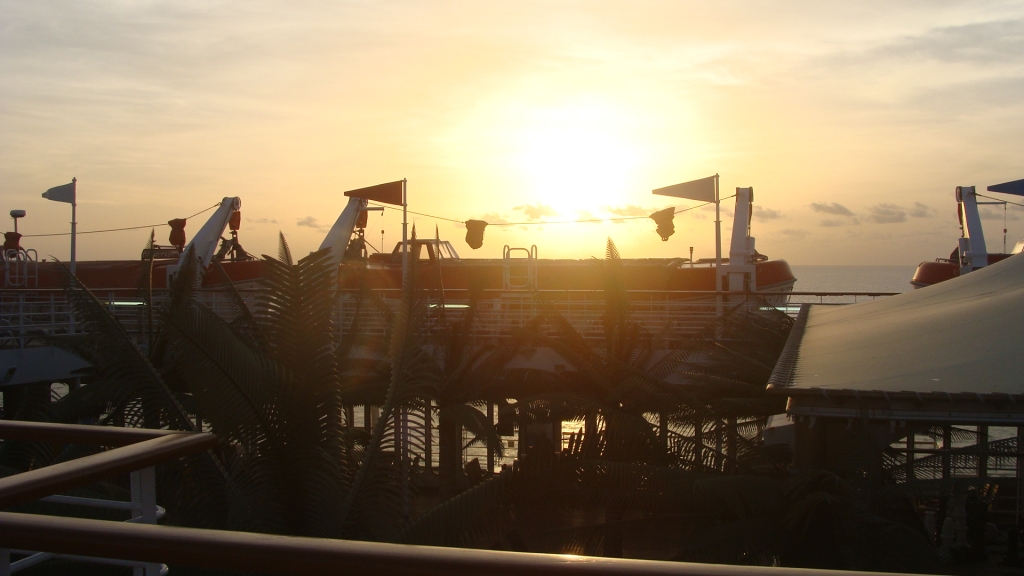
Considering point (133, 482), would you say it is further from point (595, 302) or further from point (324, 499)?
point (595, 302)

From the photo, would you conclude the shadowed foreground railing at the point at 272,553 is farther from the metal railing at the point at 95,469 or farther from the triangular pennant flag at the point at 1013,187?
the triangular pennant flag at the point at 1013,187

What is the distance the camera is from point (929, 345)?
7293 mm

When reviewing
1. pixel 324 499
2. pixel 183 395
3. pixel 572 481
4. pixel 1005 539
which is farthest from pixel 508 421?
pixel 1005 539

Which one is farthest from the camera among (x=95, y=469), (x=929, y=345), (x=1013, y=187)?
(x=1013, y=187)

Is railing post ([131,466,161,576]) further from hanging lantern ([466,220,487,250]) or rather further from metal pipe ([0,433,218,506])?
hanging lantern ([466,220,487,250])

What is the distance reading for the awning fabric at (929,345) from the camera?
6051 millimetres

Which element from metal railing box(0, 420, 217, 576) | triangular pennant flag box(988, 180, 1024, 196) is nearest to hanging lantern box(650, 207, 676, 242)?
triangular pennant flag box(988, 180, 1024, 196)

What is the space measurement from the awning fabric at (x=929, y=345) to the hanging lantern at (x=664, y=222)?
8714 mm

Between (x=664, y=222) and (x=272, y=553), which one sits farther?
(x=664, y=222)

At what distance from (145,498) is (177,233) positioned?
27.2 meters

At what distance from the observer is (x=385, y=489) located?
591 cm

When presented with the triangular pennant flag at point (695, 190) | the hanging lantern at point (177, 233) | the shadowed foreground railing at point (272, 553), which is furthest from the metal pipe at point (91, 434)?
the hanging lantern at point (177, 233)

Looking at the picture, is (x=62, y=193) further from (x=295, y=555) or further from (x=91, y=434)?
(x=295, y=555)

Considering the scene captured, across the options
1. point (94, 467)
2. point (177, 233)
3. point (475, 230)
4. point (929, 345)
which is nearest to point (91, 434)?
point (94, 467)
